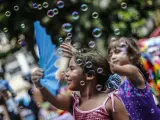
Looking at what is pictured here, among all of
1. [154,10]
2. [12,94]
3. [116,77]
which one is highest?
[116,77]

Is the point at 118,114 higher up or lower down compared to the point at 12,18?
higher up

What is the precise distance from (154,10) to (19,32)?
1.26 meters

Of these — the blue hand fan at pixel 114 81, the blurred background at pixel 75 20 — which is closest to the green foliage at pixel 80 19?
the blurred background at pixel 75 20

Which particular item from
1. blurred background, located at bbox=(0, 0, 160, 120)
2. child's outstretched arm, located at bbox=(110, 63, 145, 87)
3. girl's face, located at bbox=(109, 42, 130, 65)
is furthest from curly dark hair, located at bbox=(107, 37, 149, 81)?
blurred background, located at bbox=(0, 0, 160, 120)

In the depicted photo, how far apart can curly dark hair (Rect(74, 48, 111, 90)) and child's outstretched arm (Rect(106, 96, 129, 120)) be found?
0.48 ft

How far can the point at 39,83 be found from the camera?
10.3 ft

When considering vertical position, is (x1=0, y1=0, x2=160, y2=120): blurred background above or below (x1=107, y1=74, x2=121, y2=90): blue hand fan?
below

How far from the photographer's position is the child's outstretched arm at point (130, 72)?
3.16 meters

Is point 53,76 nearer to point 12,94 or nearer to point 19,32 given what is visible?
point 12,94

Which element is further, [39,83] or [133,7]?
[133,7]

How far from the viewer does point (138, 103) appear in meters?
3.29

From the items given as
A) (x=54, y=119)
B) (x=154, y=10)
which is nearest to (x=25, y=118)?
(x=54, y=119)

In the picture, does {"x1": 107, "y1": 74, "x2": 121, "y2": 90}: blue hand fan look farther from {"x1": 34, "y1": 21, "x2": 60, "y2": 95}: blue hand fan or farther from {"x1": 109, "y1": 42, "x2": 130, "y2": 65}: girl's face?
{"x1": 34, "y1": 21, "x2": 60, "y2": 95}: blue hand fan

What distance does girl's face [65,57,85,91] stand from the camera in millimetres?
3125
